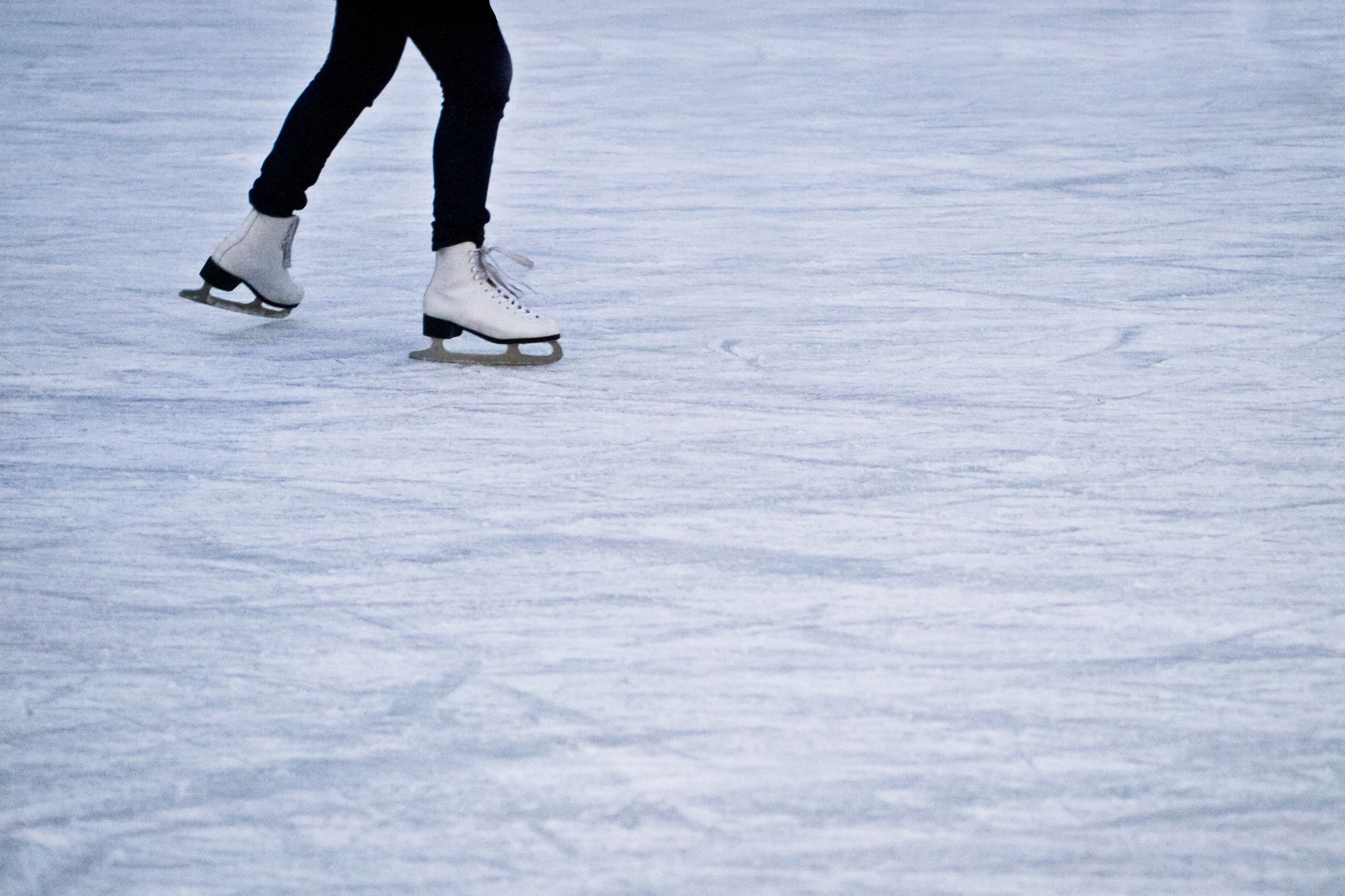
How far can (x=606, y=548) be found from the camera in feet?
5.55

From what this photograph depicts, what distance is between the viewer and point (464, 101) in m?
2.39

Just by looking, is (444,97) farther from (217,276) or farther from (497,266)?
(217,276)

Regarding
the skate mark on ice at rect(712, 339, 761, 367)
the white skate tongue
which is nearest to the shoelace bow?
the white skate tongue

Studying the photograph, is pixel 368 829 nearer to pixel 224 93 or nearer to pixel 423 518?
pixel 423 518

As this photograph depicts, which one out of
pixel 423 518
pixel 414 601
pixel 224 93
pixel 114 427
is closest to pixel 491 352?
pixel 114 427

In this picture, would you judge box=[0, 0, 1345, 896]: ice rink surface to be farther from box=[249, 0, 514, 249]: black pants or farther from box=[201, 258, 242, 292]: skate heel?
box=[249, 0, 514, 249]: black pants

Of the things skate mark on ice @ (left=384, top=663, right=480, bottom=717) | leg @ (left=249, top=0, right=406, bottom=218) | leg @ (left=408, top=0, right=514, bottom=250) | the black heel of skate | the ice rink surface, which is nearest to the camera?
the ice rink surface

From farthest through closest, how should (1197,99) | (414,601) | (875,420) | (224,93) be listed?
1. (224,93)
2. (1197,99)
3. (875,420)
4. (414,601)

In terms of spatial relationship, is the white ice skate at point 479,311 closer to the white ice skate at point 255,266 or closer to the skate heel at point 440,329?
the skate heel at point 440,329

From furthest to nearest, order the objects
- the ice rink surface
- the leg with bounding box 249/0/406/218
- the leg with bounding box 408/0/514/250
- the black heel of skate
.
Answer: the black heel of skate, the leg with bounding box 249/0/406/218, the leg with bounding box 408/0/514/250, the ice rink surface

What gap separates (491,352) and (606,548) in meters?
0.92

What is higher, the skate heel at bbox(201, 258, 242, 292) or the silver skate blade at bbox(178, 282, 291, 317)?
the skate heel at bbox(201, 258, 242, 292)

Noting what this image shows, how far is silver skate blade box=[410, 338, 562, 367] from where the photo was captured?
2.43 m

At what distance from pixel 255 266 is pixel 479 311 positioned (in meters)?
0.41
